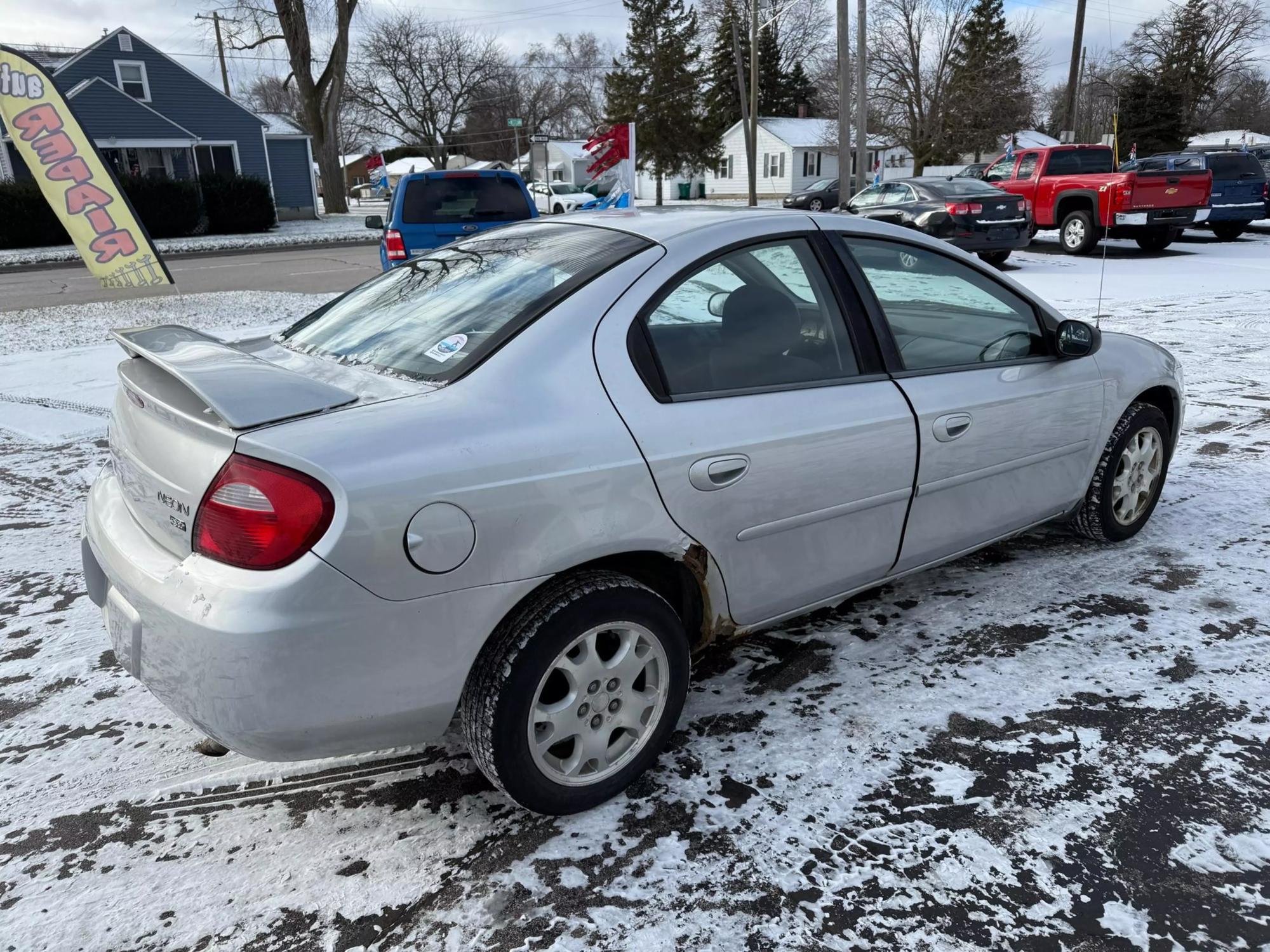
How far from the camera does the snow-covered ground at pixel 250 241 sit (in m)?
22.9

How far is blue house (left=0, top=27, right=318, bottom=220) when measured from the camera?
31.0m

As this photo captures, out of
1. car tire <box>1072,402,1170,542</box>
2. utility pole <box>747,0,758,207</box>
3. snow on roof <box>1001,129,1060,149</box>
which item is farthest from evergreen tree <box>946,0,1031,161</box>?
car tire <box>1072,402,1170,542</box>

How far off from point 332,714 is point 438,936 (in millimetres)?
557

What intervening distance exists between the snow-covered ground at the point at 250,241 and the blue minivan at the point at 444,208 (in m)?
12.2

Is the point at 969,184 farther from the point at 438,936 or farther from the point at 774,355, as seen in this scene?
the point at 438,936

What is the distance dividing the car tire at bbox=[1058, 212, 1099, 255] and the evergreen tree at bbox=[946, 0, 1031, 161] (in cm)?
3306

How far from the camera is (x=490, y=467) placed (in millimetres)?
2092

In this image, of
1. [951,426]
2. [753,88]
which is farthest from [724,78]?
[951,426]

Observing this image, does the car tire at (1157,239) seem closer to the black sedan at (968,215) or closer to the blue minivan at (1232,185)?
the blue minivan at (1232,185)

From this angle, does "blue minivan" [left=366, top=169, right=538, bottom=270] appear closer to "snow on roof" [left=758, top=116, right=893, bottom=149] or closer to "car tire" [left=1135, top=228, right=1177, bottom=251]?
"car tire" [left=1135, top=228, right=1177, bottom=251]

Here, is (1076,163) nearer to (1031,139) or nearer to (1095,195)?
(1095,195)

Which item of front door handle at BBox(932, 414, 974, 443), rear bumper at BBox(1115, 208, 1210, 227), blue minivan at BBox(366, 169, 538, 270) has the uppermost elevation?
blue minivan at BBox(366, 169, 538, 270)

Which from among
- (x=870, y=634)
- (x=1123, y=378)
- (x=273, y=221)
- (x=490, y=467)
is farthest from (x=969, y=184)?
(x=273, y=221)

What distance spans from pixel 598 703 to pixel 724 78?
2358 inches
